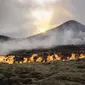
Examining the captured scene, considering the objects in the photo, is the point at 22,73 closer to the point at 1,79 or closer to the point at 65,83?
the point at 1,79

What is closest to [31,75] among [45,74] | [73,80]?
[45,74]

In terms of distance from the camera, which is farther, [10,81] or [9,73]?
[9,73]

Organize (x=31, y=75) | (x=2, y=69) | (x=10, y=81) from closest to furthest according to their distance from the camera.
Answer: (x=10, y=81) → (x=31, y=75) → (x=2, y=69)

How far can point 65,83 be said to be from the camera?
65.4m

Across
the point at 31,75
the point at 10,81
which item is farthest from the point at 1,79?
the point at 31,75

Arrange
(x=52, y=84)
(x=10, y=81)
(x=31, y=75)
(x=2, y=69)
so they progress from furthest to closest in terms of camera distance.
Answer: (x=2, y=69) < (x=31, y=75) < (x=10, y=81) < (x=52, y=84)

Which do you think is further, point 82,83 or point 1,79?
point 1,79

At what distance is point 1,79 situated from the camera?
237ft

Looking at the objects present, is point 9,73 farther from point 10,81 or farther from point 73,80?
point 73,80

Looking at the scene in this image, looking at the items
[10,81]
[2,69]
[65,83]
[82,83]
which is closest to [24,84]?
[10,81]

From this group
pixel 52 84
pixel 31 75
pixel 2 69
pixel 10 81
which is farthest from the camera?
pixel 2 69

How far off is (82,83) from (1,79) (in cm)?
2328

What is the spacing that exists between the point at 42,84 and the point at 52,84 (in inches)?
106

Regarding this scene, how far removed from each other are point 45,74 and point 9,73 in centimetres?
1211
